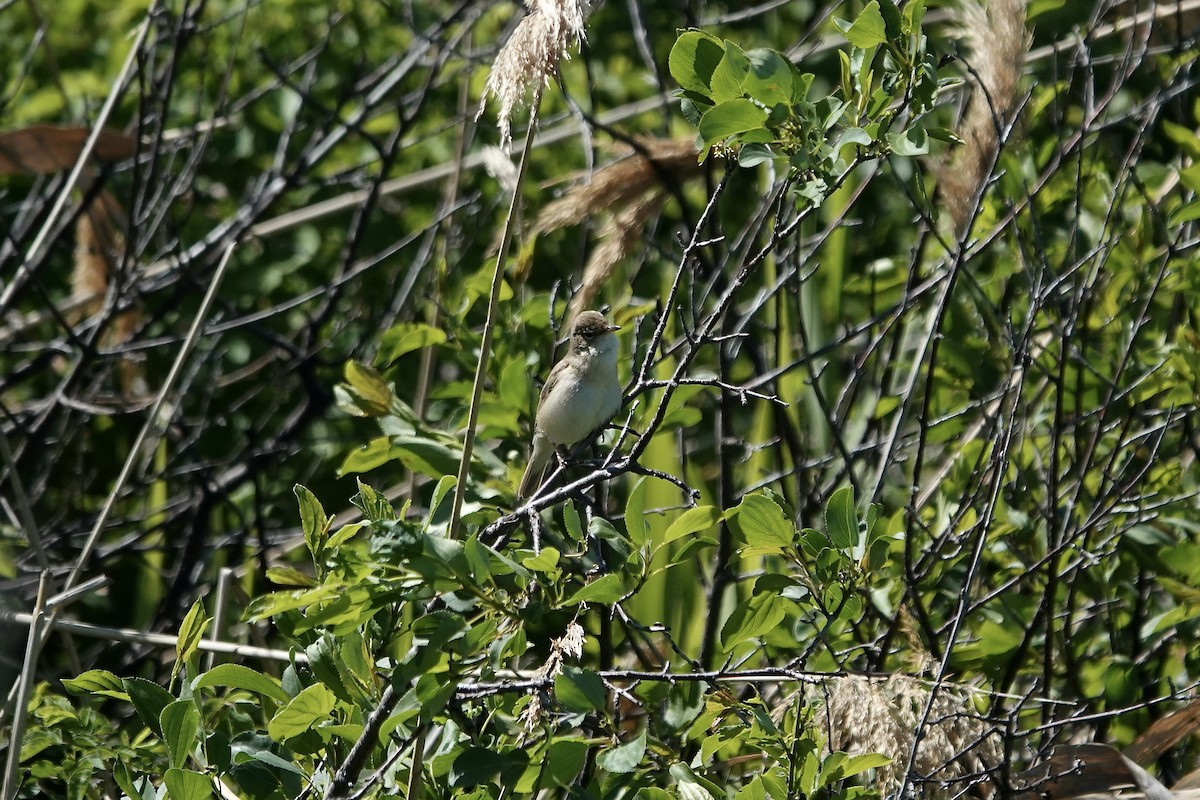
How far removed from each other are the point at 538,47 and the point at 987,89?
1398 millimetres

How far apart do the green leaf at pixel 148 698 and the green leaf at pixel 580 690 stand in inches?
27.3

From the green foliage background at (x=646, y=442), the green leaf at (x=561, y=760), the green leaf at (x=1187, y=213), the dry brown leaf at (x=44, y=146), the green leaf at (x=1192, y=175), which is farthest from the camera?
the dry brown leaf at (x=44, y=146)

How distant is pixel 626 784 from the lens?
84.7 inches

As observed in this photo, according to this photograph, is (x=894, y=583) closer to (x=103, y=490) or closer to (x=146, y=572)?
(x=146, y=572)

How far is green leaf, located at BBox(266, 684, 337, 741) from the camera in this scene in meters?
1.92

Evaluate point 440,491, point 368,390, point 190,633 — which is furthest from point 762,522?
point 368,390

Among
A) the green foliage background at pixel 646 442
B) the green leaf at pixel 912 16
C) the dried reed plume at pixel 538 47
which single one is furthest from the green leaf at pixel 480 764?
the green leaf at pixel 912 16

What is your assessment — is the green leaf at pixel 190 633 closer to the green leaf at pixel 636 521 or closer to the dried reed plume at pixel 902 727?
the green leaf at pixel 636 521

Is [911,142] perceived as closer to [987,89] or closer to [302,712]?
[987,89]

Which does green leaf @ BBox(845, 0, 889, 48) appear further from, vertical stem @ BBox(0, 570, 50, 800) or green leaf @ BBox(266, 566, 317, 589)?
vertical stem @ BBox(0, 570, 50, 800)

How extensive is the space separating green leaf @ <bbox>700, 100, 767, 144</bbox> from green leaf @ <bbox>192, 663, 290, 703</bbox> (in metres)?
1.14

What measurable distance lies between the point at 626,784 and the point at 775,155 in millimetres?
1089

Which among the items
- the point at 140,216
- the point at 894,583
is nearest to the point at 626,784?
the point at 894,583

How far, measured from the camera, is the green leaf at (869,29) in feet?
6.40
